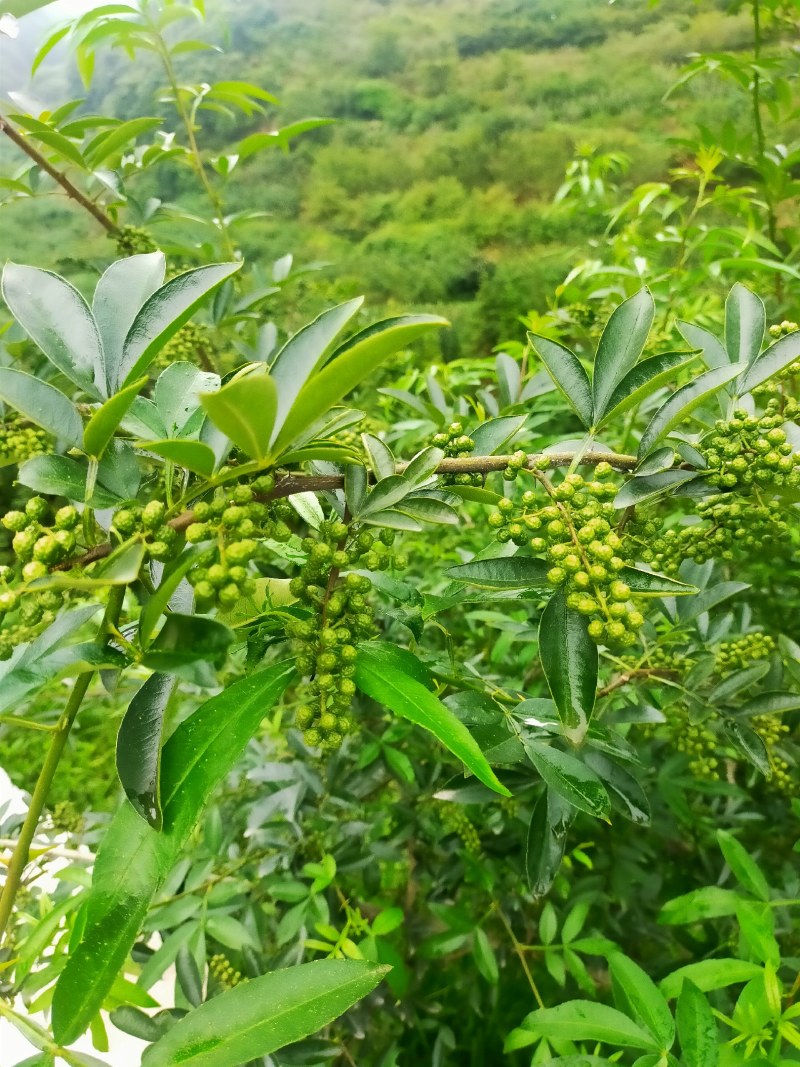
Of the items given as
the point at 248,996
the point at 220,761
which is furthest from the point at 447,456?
the point at 248,996

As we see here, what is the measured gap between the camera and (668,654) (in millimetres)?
790

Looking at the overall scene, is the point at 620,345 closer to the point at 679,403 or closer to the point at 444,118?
the point at 679,403

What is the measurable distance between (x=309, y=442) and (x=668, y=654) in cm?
58

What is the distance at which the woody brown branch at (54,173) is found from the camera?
0.76 meters

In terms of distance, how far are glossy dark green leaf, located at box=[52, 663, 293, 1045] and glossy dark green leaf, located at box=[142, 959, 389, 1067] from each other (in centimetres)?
7

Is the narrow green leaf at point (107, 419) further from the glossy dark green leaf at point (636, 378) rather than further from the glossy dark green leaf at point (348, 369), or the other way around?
the glossy dark green leaf at point (636, 378)

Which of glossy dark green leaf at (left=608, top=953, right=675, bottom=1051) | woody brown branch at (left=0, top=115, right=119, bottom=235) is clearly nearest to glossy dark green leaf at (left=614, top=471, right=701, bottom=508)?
glossy dark green leaf at (left=608, top=953, right=675, bottom=1051)

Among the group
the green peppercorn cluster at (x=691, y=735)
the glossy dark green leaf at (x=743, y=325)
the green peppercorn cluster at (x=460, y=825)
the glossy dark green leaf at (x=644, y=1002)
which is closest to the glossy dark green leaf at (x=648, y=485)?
the glossy dark green leaf at (x=743, y=325)

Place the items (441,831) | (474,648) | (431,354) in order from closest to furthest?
(441,831)
(474,648)
(431,354)

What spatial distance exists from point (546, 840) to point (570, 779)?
174 mm

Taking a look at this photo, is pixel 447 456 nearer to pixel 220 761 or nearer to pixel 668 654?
pixel 220 761

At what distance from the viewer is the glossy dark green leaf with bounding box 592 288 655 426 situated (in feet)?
1.56

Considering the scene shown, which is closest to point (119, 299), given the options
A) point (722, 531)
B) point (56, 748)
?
point (56, 748)

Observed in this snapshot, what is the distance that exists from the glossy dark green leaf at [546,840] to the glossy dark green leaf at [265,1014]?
27 cm
